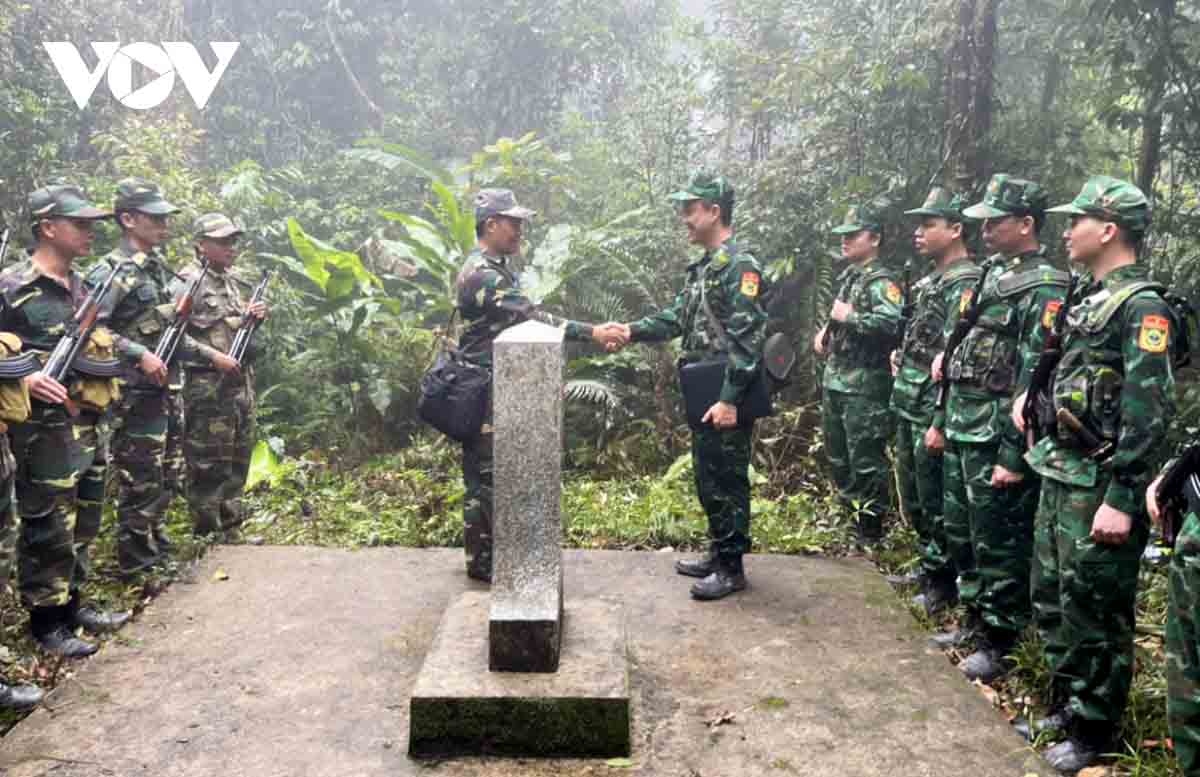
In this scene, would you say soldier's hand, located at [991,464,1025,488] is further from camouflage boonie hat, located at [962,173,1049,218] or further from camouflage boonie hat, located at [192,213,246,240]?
camouflage boonie hat, located at [192,213,246,240]

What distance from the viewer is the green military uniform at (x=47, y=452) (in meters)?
4.10

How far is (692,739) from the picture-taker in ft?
11.3

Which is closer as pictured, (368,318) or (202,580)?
(202,580)

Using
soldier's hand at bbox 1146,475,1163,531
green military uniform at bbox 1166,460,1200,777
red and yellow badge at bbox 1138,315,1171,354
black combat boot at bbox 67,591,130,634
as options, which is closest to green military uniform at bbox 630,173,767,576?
red and yellow badge at bbox 1138,315,1171,354

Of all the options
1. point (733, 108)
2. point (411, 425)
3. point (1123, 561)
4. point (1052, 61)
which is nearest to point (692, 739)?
point (1123, 561)

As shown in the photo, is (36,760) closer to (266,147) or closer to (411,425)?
(411,425)

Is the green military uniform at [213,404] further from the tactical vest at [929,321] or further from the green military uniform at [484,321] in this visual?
the tactical vest at [929,321]

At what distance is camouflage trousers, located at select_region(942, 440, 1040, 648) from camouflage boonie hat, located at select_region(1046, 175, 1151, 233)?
1132 mm

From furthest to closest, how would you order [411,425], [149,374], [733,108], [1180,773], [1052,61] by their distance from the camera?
[733,108]
[411,425]
[1052,61]
[149,374]
[1180,773]

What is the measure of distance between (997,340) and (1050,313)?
38 centimetres

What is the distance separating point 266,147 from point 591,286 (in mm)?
7504

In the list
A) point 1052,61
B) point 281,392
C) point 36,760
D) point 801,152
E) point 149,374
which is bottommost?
point 36,760

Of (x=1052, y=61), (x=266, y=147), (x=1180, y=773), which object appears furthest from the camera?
(x=266, y=147)

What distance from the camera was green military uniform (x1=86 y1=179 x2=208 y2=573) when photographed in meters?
5.06
